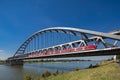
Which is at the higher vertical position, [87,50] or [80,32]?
[80,32]

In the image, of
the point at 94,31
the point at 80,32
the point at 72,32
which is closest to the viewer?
the point at 94,31

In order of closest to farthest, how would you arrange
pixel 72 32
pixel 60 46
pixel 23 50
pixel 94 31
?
pixel 94 31 → pixel 72 32 → pixel 60 46 → pixel 23 50

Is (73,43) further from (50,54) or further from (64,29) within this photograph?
(50,54)

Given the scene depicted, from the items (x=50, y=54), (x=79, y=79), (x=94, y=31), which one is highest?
(x=94, y=31)

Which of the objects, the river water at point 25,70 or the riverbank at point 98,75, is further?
the river water at point 25,70

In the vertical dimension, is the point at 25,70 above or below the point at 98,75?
below

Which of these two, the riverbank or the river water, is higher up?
the riverbank

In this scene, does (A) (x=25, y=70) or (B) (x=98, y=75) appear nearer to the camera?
(B) (x=98, y=75)

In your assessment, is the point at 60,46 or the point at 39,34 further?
the point at 39,34

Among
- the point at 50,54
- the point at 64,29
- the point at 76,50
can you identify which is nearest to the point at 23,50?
the point at 50,54

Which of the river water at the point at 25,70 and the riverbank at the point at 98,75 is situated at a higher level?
the riverbank at the point at 98,75

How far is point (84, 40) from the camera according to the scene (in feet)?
138

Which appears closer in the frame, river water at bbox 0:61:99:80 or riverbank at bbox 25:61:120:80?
riverbank at bbox 25:61:120:80

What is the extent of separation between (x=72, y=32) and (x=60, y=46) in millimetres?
8729
